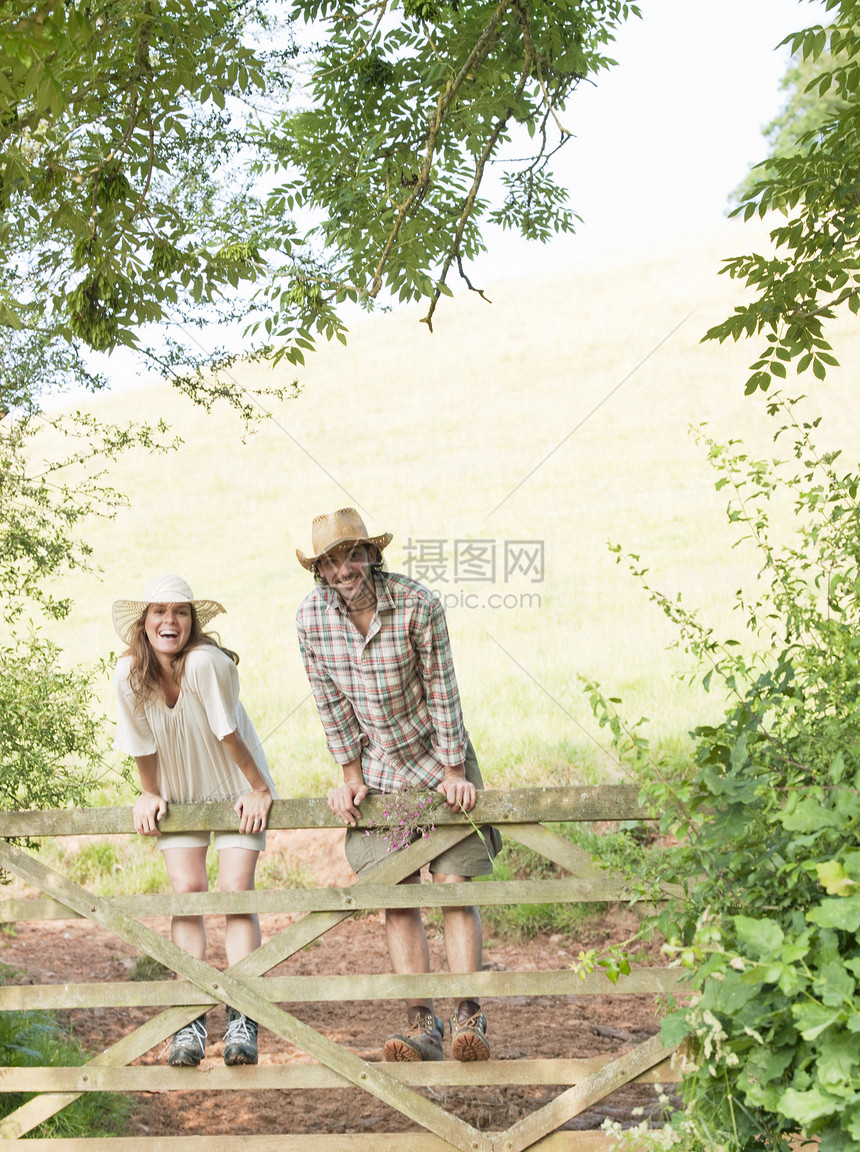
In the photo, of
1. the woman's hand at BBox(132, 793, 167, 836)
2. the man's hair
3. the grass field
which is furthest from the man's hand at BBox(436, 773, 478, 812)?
the grass field

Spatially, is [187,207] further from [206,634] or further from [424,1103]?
[424,1103]

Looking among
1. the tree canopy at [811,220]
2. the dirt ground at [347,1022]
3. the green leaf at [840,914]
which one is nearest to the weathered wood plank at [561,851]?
the dirt ground at [347,1022]

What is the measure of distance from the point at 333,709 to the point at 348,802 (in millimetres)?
491

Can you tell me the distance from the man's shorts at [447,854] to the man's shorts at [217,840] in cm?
35

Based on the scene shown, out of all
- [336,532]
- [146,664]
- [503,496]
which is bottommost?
[146,664]

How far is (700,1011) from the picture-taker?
212cm

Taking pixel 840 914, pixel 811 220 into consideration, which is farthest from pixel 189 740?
pixel 811 220

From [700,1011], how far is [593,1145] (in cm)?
168

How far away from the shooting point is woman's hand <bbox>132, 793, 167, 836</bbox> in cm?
351

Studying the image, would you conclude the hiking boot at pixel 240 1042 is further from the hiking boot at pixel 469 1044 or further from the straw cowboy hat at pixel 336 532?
the straw cowboy hat at pixel 336 532

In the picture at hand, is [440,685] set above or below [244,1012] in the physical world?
above

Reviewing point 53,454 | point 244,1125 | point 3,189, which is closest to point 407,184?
point 3,189

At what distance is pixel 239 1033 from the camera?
3670 mm

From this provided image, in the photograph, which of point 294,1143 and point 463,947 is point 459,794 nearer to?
point 463,947
